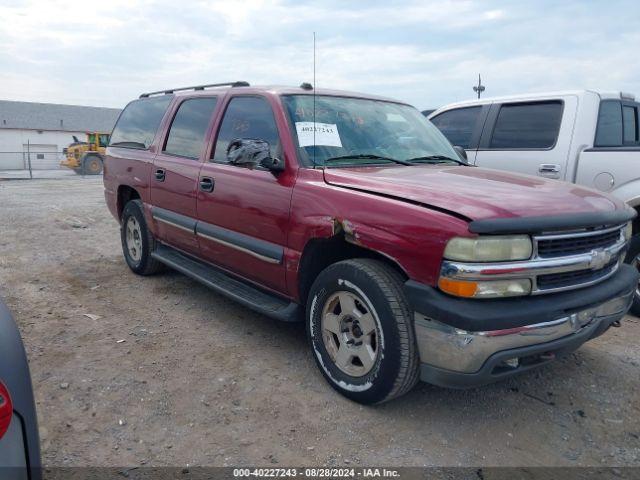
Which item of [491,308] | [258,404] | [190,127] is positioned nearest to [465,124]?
[190,127]

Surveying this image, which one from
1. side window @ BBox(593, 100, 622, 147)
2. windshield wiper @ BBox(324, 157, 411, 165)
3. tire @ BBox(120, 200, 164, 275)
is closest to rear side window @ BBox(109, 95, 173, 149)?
tire @ BBox(120, 200, 164, 275)

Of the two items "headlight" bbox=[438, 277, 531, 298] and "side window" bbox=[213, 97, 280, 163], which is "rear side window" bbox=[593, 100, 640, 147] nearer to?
"headlight" bbox=[438, 277, 531, 298]

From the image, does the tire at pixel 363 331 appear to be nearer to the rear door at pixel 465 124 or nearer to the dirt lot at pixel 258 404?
the dirt lot at pixel 258 404

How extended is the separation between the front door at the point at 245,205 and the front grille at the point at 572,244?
155 centimetres

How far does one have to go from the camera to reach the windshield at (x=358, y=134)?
3.42 meters

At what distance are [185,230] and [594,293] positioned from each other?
10.3ft

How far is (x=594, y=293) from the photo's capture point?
270 cm

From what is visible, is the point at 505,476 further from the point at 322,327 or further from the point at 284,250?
the point at 284,250

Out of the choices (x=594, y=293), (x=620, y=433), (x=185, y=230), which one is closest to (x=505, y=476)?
(x=620, y=433)

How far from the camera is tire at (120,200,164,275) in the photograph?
517 cm

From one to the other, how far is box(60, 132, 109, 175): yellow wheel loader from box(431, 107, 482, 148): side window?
24370 millimetres

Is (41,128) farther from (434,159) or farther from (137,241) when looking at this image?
(434,159)

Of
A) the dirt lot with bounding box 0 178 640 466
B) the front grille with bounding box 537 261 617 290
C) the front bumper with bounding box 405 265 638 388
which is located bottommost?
the dirt lot with bounding box 0 178 640 466

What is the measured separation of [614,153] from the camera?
14.3 ft
